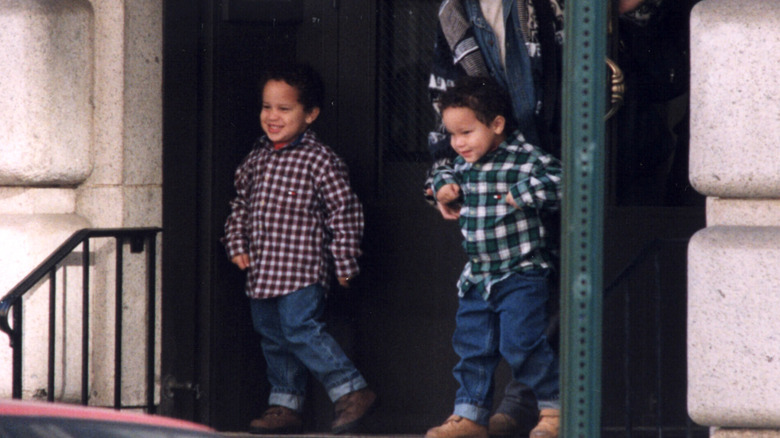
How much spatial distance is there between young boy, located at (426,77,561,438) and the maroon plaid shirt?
613 mm

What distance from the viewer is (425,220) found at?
640 centimetres

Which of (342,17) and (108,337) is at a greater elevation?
(342,17)

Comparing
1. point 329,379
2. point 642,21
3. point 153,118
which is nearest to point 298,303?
point 329,379

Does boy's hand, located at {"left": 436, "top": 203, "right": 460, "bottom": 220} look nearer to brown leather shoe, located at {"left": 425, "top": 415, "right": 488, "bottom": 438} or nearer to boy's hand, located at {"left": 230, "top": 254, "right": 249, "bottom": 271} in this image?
brown leather shoe, located at {"left": 425, "top": 415, "right": 488, "bottom": 438}

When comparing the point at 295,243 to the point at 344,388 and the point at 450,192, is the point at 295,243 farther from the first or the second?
the point at 450,192

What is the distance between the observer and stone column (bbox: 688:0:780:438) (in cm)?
483

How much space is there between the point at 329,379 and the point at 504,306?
41.1 inches

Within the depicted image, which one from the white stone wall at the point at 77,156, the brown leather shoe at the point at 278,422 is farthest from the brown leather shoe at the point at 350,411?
the white stone wall at the point at 77,156

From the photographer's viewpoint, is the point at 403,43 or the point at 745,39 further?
the point at 403,43

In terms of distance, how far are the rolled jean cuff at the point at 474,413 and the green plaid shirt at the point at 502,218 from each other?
0.49 metres

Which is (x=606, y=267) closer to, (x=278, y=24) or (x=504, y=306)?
(x=504, y=306)

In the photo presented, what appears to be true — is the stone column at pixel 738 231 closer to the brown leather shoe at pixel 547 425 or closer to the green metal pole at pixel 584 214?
the brown leather shoe at pixel 547 425

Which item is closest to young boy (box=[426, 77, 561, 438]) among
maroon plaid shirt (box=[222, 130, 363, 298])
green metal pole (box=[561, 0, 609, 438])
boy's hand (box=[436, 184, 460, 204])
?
boy's hand (box=[436, 184, 460, 204])

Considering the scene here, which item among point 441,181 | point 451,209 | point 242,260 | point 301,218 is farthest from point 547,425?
point 242,260
